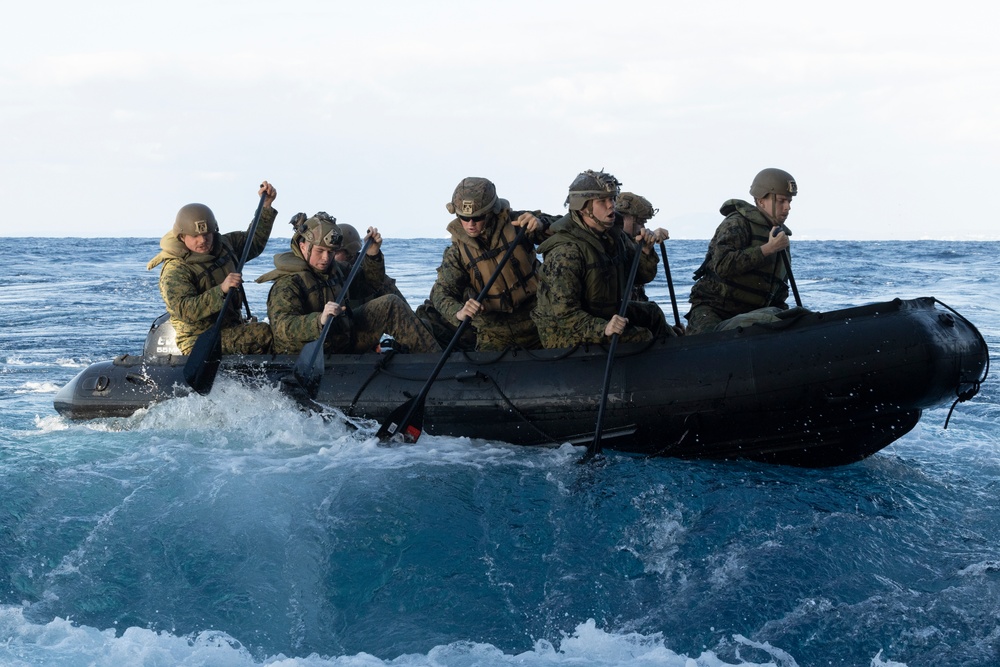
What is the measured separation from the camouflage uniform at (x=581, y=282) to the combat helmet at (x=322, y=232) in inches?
64.8

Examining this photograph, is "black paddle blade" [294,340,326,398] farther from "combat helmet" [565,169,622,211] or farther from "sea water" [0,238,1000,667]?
"combat helmet" [565,169,622,211]

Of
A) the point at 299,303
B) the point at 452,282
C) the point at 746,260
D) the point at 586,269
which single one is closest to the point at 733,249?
the point at 746,260

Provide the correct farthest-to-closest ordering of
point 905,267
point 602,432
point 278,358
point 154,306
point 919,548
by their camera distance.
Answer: point 905,267 → point 154,306 → point 278,358 → point 602,432 → point 919,548

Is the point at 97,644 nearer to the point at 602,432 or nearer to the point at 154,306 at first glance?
the point at 602,432

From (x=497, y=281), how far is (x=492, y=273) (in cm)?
13

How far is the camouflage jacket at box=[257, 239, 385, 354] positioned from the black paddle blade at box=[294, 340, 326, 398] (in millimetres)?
241

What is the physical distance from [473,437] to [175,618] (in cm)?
262

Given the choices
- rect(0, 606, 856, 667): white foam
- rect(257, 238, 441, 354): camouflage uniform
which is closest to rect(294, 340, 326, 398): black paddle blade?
rect(257, 238, 441, 354): camouflage uniform

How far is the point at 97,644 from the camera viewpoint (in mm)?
5363

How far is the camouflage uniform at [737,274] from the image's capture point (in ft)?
24.9

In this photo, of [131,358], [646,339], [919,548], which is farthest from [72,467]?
[919,548]

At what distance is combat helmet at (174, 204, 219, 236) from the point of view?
27.2ft

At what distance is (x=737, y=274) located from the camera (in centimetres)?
767

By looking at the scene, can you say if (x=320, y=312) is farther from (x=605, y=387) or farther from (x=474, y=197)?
(x=605, y=387)
